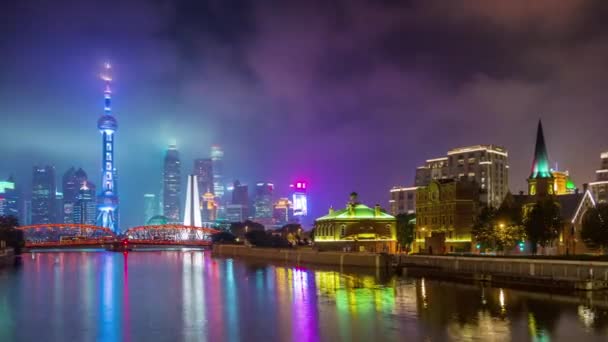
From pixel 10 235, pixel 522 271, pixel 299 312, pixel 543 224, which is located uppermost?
pixel 543 224

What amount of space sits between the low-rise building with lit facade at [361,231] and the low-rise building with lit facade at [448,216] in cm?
1432

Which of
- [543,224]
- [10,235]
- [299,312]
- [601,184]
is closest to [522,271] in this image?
[543,224]

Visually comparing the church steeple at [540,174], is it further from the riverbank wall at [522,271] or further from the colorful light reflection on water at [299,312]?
the colorful light reflection on water at [299,312]

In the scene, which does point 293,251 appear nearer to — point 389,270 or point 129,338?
point 389,270

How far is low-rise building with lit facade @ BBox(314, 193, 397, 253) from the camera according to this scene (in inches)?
5039

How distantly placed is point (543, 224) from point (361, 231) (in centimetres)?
5016

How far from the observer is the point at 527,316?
4853 cm

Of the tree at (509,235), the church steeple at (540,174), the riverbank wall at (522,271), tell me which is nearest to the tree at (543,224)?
the tree at (509,235)

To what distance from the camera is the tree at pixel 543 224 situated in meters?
83.1

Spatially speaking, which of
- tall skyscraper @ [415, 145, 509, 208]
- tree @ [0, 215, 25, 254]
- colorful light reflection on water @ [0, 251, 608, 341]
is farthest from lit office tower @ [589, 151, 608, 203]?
tree @ [0, 215, 25, 254]

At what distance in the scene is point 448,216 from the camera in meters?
109

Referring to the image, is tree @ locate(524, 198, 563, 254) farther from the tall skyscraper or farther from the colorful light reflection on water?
the tall skyscraper

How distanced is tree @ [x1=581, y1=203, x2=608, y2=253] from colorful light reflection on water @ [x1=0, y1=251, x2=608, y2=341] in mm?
21691

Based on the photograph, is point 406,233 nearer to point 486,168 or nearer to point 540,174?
point 540,174
